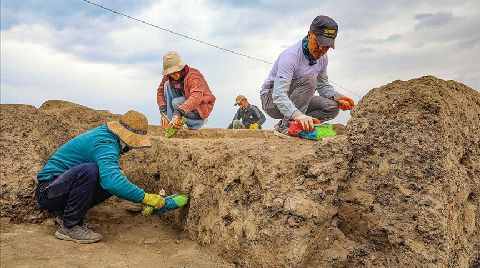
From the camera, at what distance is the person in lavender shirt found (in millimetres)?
3748

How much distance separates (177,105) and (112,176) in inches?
94.5

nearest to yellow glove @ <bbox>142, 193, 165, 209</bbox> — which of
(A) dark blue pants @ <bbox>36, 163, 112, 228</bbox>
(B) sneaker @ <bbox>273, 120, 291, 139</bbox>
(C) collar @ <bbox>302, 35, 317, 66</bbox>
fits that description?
(A) dark blue pants @ <bbox>36, 163, 112, 228</bbox>

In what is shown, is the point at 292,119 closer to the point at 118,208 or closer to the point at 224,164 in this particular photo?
the point at 224,164

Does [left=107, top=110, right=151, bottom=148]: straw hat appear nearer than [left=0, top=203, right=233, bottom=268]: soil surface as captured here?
No

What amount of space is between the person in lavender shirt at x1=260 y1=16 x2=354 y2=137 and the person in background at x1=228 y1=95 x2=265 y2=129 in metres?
4.69

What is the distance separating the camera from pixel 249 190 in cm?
327

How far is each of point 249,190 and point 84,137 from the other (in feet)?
4.69

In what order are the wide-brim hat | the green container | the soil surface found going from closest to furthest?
the soil surface, the green container, the wide-brim hat

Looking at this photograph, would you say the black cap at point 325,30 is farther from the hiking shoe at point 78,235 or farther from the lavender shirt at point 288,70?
the hiking shoe at point 78,235

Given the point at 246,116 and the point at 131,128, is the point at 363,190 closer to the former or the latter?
the point at 131,128

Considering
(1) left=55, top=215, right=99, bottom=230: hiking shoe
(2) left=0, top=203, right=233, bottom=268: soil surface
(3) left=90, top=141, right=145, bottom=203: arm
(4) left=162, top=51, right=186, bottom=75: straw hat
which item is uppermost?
(4) left=162, top=51, right=186, bottom=75: straw hat

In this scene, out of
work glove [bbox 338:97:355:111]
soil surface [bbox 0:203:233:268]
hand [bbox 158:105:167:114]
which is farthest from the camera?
hand [bbox 158:105:167:114]

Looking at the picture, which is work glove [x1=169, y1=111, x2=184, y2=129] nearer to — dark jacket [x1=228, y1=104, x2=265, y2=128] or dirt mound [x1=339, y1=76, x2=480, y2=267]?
dirt mound [x1=339, y1=76, x2=480, y2=267]

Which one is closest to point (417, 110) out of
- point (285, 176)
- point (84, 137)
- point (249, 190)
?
point (285, 176)
